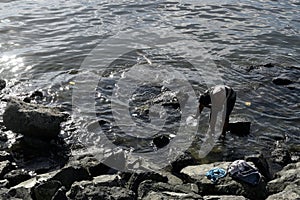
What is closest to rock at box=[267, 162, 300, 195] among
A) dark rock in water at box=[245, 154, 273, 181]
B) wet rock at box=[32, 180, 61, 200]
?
dark rock in water at box=[245, 154, 273, 181]

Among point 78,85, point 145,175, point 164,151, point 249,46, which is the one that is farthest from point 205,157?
point 249,46

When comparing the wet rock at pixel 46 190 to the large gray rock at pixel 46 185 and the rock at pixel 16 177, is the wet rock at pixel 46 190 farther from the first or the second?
the rock at pixel 16 177

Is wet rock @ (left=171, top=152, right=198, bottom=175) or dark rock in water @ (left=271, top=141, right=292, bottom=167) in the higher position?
wet rock @ (left=171, top=152, right=198, bottom=175)

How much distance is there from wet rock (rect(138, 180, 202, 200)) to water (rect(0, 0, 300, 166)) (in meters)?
2.89

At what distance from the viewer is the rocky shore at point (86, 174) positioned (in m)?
7.75

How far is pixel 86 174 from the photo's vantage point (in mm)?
8781

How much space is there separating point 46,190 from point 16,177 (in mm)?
1390

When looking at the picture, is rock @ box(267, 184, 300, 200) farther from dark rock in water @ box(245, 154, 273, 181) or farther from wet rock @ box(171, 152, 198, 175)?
wet rock @ box(171, 152, 198, 175)

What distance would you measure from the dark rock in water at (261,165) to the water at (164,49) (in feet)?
3.26

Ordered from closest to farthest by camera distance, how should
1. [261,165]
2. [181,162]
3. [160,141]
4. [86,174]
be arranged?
[86,174], [261,165], [181,162], [160,141]

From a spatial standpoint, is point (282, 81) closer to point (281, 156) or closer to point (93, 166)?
point (281, 156)

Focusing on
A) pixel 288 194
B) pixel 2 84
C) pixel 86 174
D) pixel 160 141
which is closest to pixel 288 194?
pixel 288 194

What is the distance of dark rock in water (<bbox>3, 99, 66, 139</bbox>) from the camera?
10.5 meters

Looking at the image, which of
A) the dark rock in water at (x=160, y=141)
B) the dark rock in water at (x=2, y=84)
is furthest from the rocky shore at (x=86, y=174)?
the dark rock in water at (x=2, y=84)
